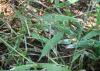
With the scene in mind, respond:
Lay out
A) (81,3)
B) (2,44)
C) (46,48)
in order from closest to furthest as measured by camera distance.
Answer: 1. (46,48)
2. (2,44)
3. (81,3)

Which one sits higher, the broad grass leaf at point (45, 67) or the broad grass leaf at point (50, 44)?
the broad grass leaf at point (50, 44)

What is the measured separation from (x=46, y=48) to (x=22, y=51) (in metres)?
0.17

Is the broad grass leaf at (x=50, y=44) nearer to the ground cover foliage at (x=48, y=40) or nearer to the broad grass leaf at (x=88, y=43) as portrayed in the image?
the ground cover foliage at (x=48, y=40)

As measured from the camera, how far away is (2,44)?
139 cm

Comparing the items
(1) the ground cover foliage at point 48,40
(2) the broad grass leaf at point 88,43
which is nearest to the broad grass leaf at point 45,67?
(1) the ground cover foliage at point 48,40

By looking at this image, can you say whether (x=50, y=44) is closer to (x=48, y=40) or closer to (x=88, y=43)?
(x=48, y=40)

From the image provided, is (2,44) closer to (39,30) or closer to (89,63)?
(39,30)

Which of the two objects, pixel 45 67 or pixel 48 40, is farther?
pixel 48 40

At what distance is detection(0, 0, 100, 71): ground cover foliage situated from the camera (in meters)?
1.23

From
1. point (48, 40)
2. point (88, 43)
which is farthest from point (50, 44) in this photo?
point (88, 43)

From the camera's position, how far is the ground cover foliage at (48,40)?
123 centimetres

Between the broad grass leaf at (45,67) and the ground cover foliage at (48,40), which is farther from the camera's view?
the ground cover foliage at (48,40)

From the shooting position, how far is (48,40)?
1250 millimetres

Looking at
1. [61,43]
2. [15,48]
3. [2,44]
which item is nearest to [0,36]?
[2,44]
